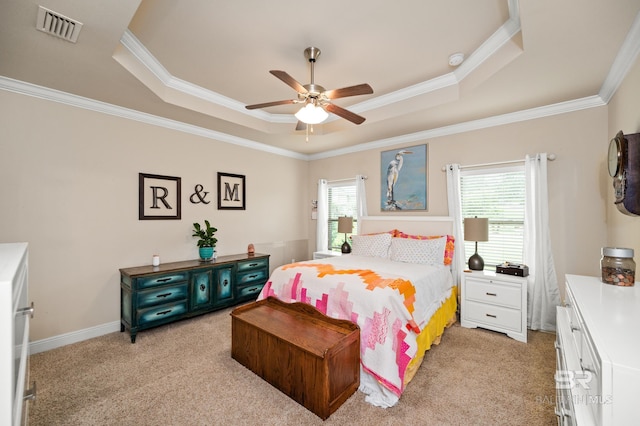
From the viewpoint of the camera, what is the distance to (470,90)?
2752 millimetres

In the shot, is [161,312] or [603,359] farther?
[161,312]

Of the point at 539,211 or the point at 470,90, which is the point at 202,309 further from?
the point at 539,211

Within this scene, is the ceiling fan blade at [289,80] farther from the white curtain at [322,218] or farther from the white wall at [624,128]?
the white curtain at [322,218]

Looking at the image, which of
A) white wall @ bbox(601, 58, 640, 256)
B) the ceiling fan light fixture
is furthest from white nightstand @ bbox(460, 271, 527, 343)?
the ceiling fan light fixture

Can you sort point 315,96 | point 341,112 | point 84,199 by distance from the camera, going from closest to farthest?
point 315,96, point 341,112, point 84,199

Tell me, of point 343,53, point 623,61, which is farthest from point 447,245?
point 343,53

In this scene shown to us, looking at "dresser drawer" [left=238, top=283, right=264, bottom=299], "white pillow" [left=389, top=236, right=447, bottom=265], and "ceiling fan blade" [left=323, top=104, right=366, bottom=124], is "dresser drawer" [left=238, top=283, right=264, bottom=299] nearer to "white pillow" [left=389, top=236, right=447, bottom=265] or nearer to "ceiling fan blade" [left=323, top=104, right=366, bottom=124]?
"white pillow" [left=389, top=236, right=447, bottom=265]

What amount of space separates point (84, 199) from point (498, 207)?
16.2 feet

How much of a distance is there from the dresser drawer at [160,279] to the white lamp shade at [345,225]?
2.53 m

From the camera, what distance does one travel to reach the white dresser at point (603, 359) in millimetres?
827

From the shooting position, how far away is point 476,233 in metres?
3.31

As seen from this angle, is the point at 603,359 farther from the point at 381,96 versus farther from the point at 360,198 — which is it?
the point at 360,198

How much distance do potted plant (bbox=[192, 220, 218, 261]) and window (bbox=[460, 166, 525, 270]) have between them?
139 inches

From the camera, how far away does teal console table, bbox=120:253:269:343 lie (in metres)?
3.02
